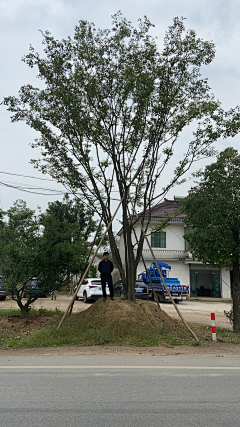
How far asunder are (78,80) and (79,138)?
1.83 meters

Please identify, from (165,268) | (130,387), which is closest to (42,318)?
(130,387)

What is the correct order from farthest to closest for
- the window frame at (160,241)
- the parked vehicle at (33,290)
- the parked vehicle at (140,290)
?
1. the window frame at (160,241)
2. the parked vehicle at (140,290)
3. the parked vehicle at (33,290)

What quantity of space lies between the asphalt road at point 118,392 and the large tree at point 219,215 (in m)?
3.90

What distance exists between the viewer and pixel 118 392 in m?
5.02

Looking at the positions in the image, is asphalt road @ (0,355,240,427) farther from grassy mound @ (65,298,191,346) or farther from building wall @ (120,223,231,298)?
building wall @ (120,223,231,298)

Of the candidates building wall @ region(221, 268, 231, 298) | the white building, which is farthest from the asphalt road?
building wall @ region(221, 268, 231, 298)

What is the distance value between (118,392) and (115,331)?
4.63 m

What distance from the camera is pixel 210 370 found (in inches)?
257

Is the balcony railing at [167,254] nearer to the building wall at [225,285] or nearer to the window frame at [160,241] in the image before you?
the window frame at [160,241]

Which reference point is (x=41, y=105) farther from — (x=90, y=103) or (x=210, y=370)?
(x=210, y=370)

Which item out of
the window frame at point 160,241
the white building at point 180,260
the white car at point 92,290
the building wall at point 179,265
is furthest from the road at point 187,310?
the window frame at point 160,241

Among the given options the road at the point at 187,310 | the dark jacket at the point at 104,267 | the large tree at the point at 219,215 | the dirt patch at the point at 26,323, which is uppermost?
the large tree at the point at 219,215

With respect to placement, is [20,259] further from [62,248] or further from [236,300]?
[236,300]

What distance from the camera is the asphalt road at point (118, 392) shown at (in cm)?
407
